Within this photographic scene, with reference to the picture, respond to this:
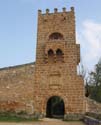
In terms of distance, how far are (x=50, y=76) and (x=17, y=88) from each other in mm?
3067

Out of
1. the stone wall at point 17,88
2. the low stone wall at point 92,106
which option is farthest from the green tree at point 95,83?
the stone wall at point 17,88

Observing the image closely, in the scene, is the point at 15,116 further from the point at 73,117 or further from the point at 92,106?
the point at 92,106

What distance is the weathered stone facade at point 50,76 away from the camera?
20938 millimetres

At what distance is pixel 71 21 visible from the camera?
22.2 meters

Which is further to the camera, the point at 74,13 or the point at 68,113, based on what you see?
the point at 74,13

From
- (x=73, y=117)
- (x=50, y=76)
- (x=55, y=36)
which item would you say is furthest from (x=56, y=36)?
(x=73, y=117)

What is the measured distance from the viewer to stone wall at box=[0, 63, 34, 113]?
2119 cm

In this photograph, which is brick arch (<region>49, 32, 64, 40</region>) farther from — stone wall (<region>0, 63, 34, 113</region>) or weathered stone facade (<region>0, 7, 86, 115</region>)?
stone wall (<region>0, 63, 34, 113</region>)

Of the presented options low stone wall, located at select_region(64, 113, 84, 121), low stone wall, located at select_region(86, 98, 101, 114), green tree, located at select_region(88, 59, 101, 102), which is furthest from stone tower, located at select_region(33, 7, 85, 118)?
green tree, located at select_region(88, 59, 101, 102)

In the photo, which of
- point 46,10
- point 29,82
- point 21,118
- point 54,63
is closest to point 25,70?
point 29,82

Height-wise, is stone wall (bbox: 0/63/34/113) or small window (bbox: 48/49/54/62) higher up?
small window (bbox: 48/49/54/62)

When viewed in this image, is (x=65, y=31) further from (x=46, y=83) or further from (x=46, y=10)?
(x=46, y=83)

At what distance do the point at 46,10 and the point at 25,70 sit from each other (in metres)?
6.02

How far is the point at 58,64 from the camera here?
2159 centimetres
